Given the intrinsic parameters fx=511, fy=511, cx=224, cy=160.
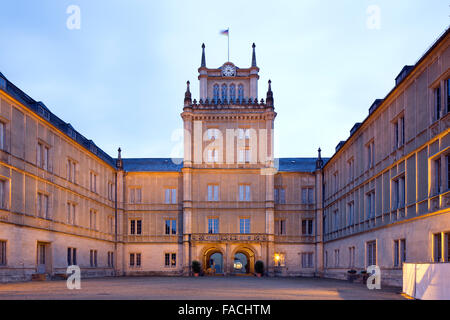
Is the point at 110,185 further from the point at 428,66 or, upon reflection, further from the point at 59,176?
the point at 428,66

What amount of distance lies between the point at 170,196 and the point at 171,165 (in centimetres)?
656

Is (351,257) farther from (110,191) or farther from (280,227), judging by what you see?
(110,191)

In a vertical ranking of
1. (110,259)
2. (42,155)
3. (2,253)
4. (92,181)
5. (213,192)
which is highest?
(42,155)

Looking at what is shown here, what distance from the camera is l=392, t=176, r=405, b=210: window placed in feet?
99.3

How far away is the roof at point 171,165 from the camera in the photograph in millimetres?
63562

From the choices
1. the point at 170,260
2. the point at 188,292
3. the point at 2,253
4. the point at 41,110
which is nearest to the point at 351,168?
the point at 188,292

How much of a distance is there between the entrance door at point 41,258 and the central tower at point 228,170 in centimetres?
2053

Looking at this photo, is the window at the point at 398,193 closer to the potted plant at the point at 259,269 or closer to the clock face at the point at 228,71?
the potted plant at the point at 259,269

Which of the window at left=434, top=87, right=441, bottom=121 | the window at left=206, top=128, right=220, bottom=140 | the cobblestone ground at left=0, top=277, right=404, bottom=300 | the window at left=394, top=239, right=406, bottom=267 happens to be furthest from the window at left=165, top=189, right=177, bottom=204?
the window at left=434, top=87, right=441, bottom=121

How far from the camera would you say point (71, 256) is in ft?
144

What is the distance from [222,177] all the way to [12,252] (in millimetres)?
29258

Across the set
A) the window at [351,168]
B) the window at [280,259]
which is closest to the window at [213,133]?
the window at [280,259]

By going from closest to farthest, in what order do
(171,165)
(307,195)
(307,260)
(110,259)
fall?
(110,259) → (307,260) → (307,195) → (171,165)

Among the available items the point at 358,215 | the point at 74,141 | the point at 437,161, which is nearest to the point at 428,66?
the point at 437,161
